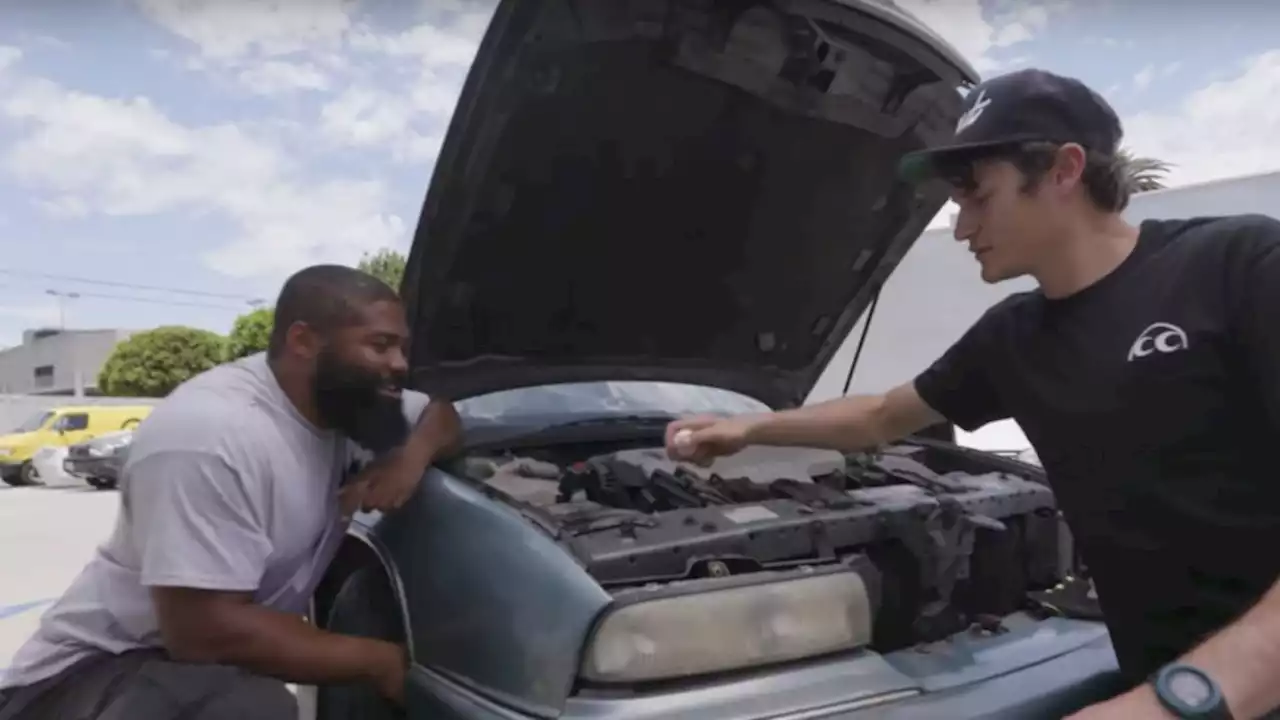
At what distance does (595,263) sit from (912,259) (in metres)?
15.2

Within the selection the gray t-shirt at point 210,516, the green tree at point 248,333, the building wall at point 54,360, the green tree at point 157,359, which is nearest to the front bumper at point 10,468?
the green tree at point 248,333

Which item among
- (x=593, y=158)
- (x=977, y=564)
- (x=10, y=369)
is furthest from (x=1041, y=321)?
(x=10, y=369)

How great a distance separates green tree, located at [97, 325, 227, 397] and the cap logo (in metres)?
34.0

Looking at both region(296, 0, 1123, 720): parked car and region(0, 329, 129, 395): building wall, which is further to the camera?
region(0, 329, 129, 395): building wall

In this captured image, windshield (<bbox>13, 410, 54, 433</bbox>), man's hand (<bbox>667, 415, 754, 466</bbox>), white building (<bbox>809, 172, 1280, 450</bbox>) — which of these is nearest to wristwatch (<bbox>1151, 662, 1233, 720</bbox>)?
man's hand (<bbox>667, 415, 754, 466</bbox>)

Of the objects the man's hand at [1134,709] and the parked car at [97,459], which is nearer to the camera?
the man's hand at [1134,709]

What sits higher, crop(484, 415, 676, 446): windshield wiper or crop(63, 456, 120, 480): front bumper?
crop(484, 415, 676, 446): windshield wiper

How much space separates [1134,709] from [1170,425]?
49 cm

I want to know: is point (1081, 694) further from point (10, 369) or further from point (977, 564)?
point (10, 369)

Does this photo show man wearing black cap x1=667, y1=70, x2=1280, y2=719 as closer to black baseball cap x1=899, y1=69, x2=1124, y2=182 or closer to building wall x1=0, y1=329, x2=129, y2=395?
black baseball cap x1=899, y1=69, x2=1124, y2=182

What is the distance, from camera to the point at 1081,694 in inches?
80.0

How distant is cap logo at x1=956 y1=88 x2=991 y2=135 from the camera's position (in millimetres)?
1732

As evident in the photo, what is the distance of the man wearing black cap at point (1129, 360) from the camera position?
4.88ft

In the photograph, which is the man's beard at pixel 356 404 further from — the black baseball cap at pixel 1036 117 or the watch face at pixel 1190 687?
the watch face at pixel 1190 687
